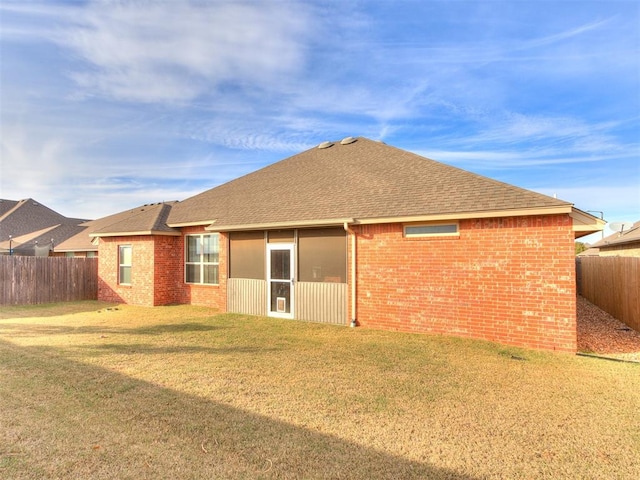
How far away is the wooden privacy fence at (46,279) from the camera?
1376 centimetres

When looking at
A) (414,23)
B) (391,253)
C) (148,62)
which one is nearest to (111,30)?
(148,62)

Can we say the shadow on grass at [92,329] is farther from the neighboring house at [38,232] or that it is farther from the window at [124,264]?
the neighboring house at [38,232]

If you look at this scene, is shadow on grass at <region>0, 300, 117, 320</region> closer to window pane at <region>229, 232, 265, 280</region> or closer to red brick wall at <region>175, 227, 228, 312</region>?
red brick wall at <region>175, 227, 228, 312</region>

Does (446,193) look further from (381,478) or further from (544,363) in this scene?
(381,478)

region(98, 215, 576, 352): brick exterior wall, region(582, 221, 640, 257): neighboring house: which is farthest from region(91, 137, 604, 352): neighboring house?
region(582, 221, 640, 257): neighboring house

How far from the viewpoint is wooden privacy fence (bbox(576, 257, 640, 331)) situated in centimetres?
937

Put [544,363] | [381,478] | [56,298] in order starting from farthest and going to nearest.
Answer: [56,298] < [544,363] < [381,478]

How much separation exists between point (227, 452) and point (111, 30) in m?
11.4

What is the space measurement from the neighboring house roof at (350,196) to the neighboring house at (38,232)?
882cm

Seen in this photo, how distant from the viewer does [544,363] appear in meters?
6.18

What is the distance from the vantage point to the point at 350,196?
10.3 metres

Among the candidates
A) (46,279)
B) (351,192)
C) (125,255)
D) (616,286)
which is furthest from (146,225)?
(616,286)

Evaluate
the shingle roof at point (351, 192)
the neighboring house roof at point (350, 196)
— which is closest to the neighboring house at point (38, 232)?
the neighboring house roof at point (350, 196)

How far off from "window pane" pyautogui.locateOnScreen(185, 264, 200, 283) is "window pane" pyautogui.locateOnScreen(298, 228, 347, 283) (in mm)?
5337
